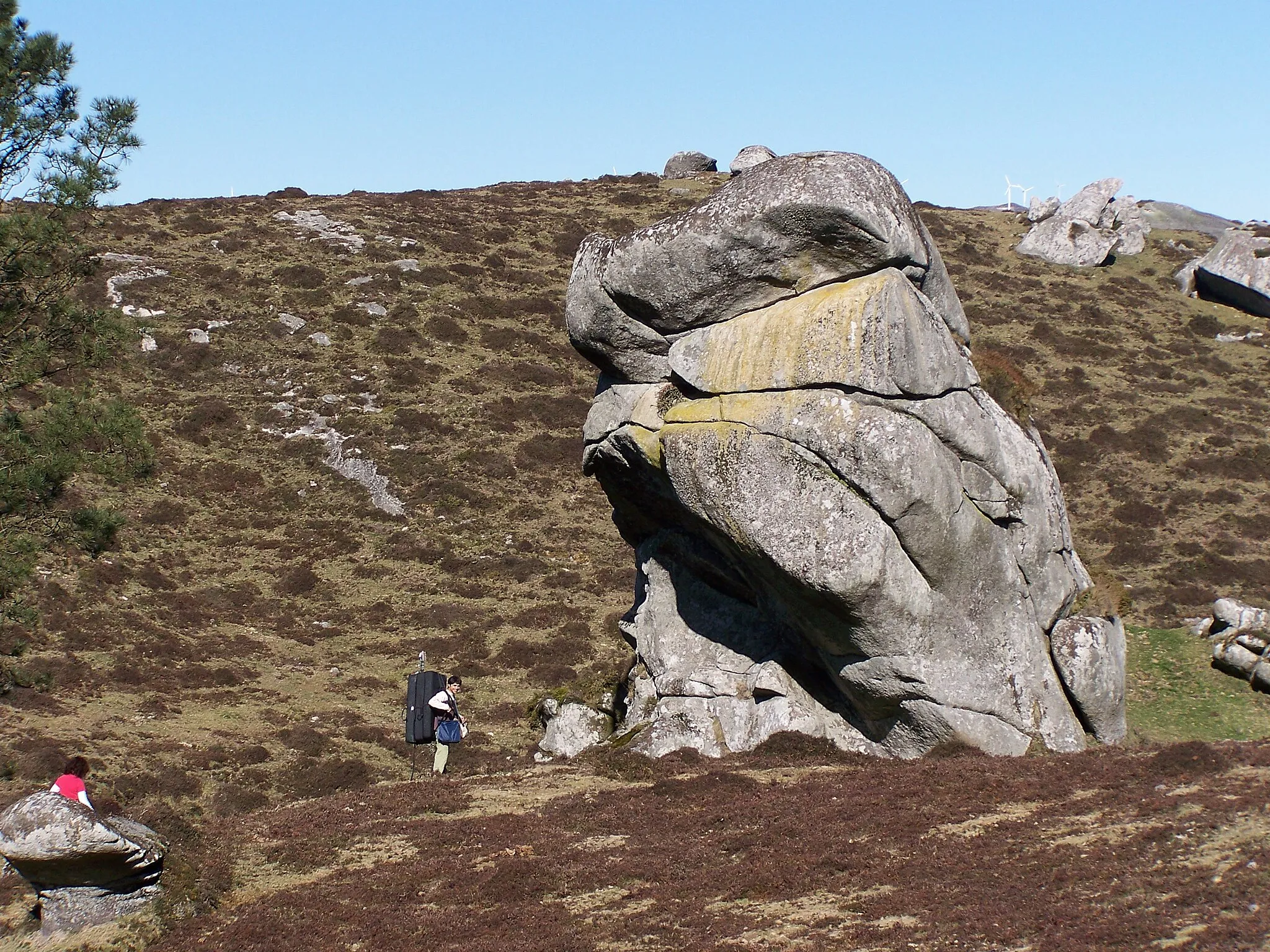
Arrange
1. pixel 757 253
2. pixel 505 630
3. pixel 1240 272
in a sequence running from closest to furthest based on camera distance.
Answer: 1. pixel 757 253
2. pixel 505 630
3. pixel 1240 272

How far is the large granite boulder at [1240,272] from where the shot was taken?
77.4 meters

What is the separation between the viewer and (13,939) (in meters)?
14.0

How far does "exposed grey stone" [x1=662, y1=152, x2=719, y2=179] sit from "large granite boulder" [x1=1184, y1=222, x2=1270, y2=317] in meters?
42.5

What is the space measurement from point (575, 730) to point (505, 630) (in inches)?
608

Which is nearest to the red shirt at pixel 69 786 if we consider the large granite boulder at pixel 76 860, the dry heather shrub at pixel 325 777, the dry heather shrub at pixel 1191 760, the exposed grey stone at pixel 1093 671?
the large granite boulder at pixel 76 860

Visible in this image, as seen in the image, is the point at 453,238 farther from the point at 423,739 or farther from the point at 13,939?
the point at 13,939

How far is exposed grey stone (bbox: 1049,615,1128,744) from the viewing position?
861 inches

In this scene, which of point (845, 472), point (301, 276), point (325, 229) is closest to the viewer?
point (845, 472)

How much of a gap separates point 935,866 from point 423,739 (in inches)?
471

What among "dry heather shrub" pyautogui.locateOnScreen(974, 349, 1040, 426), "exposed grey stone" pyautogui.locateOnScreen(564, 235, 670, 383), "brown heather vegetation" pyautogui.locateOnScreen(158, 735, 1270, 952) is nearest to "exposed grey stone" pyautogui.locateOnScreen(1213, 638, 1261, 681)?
"dry heather shrub" pyautogui.locateOnScreen(974, 349, 1040, 426)

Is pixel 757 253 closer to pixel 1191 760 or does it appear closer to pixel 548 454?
pixel 1191 760

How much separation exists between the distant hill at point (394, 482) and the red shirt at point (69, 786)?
2497 mm

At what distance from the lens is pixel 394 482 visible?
5309 centimetres

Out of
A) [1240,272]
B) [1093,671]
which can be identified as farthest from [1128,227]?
[1093,671]
